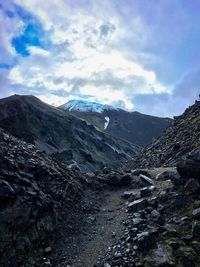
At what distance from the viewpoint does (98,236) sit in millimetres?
28156

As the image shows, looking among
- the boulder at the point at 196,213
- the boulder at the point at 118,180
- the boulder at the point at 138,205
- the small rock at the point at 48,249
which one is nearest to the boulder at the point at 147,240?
the boulder at the point at 196,213

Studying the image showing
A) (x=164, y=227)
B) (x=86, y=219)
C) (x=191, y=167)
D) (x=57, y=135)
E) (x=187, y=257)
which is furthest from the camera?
(x=57, y=135)

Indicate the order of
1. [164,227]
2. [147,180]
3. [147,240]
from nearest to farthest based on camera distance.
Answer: [147,240] → [164,227] → [147,180]

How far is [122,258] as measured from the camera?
24.0 metres

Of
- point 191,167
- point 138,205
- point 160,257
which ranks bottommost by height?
point 160,257

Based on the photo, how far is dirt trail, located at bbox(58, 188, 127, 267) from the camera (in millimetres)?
24797

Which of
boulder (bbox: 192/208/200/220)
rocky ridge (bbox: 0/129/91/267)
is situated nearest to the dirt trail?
rocky ridge (bbox: 0/129/91/267)

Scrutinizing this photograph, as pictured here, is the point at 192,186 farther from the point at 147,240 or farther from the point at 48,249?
the point at 48,249

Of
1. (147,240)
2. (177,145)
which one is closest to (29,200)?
(147,240)

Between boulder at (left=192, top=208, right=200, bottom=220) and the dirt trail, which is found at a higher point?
boulder at (left=192, top=208, right=200, bottom=220)

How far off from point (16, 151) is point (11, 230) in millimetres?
9956

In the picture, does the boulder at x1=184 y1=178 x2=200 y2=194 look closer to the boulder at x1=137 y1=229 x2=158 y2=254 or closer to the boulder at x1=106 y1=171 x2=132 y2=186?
the boulder at x1=137 y1=229 x2=158 y2=254

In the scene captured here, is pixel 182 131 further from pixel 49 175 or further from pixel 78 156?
pixel 78 156

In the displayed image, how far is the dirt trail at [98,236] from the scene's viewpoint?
24.8 metres
